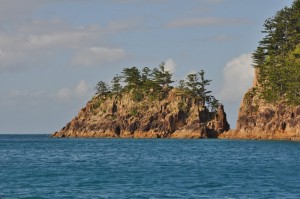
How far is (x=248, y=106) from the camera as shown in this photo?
168500mm

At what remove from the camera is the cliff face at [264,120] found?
14525 cm

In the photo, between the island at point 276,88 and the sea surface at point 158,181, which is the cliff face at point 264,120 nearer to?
the island at point 276,88

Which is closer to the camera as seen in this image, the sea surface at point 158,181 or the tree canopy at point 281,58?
the sea surface at point 158,181

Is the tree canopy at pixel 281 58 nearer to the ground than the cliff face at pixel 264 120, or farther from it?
farther from it

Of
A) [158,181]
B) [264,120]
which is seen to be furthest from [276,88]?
[158,181]

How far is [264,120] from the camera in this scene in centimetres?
15638

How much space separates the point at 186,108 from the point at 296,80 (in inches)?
2147

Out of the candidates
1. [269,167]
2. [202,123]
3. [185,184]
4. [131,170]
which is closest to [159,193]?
[185,184]

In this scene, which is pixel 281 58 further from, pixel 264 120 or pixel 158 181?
pixel 158 181

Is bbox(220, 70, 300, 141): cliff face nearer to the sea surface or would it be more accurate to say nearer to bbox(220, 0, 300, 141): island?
bbox(220, 0, 300, 141): island

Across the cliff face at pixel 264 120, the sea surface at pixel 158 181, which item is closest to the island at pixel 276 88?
the cliff face at pixel 264 120

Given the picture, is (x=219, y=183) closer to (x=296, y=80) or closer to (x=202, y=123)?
(x=296, y=80)

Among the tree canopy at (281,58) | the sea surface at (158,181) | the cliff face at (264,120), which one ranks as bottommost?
the sea surface at (158,181)

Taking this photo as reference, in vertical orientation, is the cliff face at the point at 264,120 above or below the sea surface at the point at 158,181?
above
